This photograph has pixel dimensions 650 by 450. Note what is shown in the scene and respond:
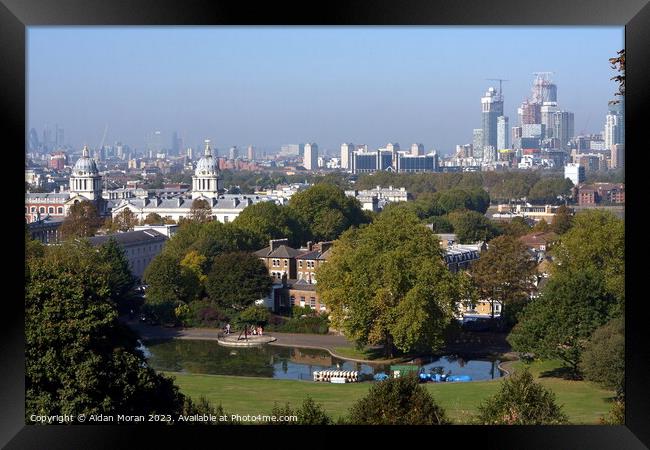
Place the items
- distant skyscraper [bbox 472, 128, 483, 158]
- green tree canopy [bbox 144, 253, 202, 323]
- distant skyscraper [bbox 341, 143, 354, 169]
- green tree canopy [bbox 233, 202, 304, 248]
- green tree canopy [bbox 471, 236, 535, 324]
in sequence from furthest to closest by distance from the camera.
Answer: distant skyscraper [bbox 341, 143, 354, 169]
distant skyscraper [bbox 472, 128, 483, 158]
green tree canopy [bbox 233, 202, 304, 248]
green tree canopy [bbox 144, 253, 202, 323]
green tree canopy [bbox 471, 236, 535, 324]

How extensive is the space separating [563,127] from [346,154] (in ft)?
15.2

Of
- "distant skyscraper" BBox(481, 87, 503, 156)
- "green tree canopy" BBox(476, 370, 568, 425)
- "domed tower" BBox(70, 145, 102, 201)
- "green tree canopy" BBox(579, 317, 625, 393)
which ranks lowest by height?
"green tree canopy" BBox(579, 317, 625, 393)

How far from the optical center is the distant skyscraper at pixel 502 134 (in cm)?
1854

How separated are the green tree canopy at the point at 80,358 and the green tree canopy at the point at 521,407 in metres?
1.63

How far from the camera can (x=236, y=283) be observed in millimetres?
13281

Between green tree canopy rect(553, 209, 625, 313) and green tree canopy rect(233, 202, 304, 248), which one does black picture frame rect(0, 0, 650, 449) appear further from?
green tree canopy rect(233, 202, 304, 248)

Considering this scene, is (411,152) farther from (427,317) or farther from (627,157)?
(627,157)

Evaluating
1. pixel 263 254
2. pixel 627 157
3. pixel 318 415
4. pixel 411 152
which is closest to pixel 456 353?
pixel 263 254

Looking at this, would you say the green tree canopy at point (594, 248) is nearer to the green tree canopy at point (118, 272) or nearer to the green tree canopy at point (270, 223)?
the green tree canopy at point (118, 272)

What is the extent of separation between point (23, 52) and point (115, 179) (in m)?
18.5

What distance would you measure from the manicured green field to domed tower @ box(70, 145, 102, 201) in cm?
1077

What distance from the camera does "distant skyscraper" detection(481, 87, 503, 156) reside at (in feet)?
54.7

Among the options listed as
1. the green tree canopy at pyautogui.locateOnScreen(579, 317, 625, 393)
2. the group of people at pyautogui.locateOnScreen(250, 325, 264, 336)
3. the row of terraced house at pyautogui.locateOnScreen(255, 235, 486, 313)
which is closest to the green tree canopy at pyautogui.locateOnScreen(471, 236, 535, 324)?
the row of terraced house at pyautogui.locateOnScreen(255, 235, 486, 313)

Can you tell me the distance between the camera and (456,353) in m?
11.0
